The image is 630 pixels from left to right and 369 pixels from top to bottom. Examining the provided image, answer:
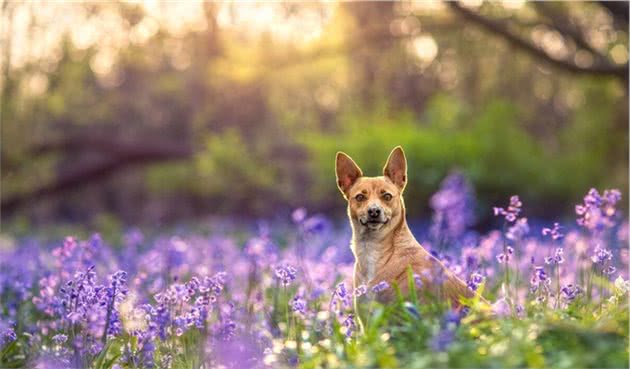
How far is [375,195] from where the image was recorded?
5867 mm

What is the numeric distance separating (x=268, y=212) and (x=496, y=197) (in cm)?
604

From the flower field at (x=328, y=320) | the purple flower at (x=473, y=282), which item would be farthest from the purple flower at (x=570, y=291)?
the purple flower at (x=473, y=282)

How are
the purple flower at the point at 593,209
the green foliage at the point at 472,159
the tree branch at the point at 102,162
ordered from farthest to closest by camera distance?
the tree branch at the point at 102,162 → the green foliage at the point at 472,159 → the purple flower at the point at 593,209

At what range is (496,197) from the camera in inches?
806

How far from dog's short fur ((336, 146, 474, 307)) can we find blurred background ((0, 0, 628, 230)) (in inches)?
350

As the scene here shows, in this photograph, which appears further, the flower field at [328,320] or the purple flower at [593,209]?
the purple flower at [593,209]

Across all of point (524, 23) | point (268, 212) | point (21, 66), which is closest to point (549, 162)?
point (524, 23)

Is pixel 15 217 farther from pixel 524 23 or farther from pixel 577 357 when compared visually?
pixel 577 357

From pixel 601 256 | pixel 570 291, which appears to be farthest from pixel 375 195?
pixel 601 256

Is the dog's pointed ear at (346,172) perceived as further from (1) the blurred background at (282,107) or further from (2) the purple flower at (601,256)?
(1) the blurred background at (282,107)

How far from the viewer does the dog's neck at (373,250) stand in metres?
5.77

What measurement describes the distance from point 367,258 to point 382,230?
203 mm

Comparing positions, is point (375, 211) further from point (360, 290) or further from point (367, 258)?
point (360, 290)

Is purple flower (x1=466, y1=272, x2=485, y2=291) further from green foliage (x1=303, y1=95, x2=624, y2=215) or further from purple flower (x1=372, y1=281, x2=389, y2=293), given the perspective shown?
green foliage (x1=303, y1=95, x2=624, y2=215)
